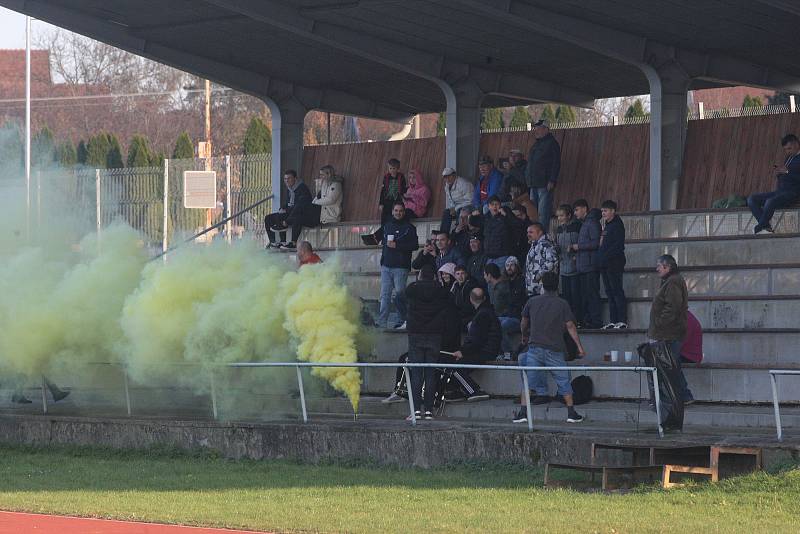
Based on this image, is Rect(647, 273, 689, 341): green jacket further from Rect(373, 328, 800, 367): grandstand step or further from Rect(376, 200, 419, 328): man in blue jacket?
Rect(376, 200, 419, 328): man in blue jacket

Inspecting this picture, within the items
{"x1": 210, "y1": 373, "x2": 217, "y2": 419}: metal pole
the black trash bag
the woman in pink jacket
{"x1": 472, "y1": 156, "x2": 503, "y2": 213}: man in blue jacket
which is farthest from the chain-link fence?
the black trash bag

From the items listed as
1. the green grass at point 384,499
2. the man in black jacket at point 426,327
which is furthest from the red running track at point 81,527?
the man in black jacket at point 426,327

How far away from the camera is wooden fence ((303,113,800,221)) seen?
24.1 metres

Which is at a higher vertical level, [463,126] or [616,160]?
[463,126]

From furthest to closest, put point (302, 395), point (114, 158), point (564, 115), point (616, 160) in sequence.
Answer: point (114, 158) < point (564, 115) < point (616, 160) < point (302, 395)

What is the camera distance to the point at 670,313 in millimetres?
16016

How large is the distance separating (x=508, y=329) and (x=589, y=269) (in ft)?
4.91

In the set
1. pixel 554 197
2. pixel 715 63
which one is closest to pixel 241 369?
pixel 554 197

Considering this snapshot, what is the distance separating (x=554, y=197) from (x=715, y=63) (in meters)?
3.83

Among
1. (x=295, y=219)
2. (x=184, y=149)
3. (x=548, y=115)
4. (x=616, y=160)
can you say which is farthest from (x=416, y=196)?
(x=184, y=149)

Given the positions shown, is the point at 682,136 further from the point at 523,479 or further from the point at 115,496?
the point at 115,496

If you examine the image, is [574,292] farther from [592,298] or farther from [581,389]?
[581,389]

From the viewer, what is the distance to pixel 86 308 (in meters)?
21.5

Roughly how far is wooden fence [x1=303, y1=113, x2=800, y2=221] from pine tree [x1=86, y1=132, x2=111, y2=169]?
22.1m
